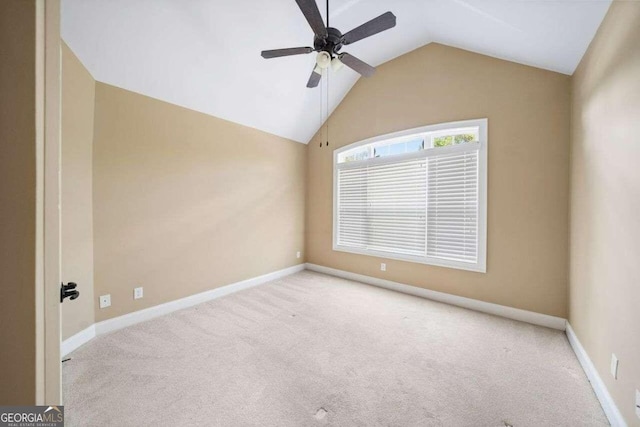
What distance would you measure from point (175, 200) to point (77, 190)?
0.87m

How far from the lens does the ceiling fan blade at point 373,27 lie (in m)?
1.71

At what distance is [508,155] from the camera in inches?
106

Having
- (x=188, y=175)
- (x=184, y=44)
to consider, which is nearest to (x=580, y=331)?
(x=188, y=175)

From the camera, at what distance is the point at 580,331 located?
2.07 m

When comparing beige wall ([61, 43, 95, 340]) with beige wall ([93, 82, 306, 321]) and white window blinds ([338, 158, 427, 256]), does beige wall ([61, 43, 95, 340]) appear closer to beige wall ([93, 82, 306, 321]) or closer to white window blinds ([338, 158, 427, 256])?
beige wall ([93, 82, 306, 321])

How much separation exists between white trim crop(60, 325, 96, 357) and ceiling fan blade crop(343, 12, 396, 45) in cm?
348

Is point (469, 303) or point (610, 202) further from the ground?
point (610, 202)

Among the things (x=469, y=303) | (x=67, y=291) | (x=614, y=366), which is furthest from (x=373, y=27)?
(x=469, y=303)

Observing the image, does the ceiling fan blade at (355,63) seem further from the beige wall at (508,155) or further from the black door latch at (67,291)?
the black door latch at (67,291)

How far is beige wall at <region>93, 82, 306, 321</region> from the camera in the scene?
2.40m

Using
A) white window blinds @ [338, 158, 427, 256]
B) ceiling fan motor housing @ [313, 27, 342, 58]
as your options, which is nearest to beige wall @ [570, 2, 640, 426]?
white window blinds @ [338, 158, 427, 256]

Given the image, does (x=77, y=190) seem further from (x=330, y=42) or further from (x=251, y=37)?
(x=330, y=42)

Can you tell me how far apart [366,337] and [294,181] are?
300 cm
